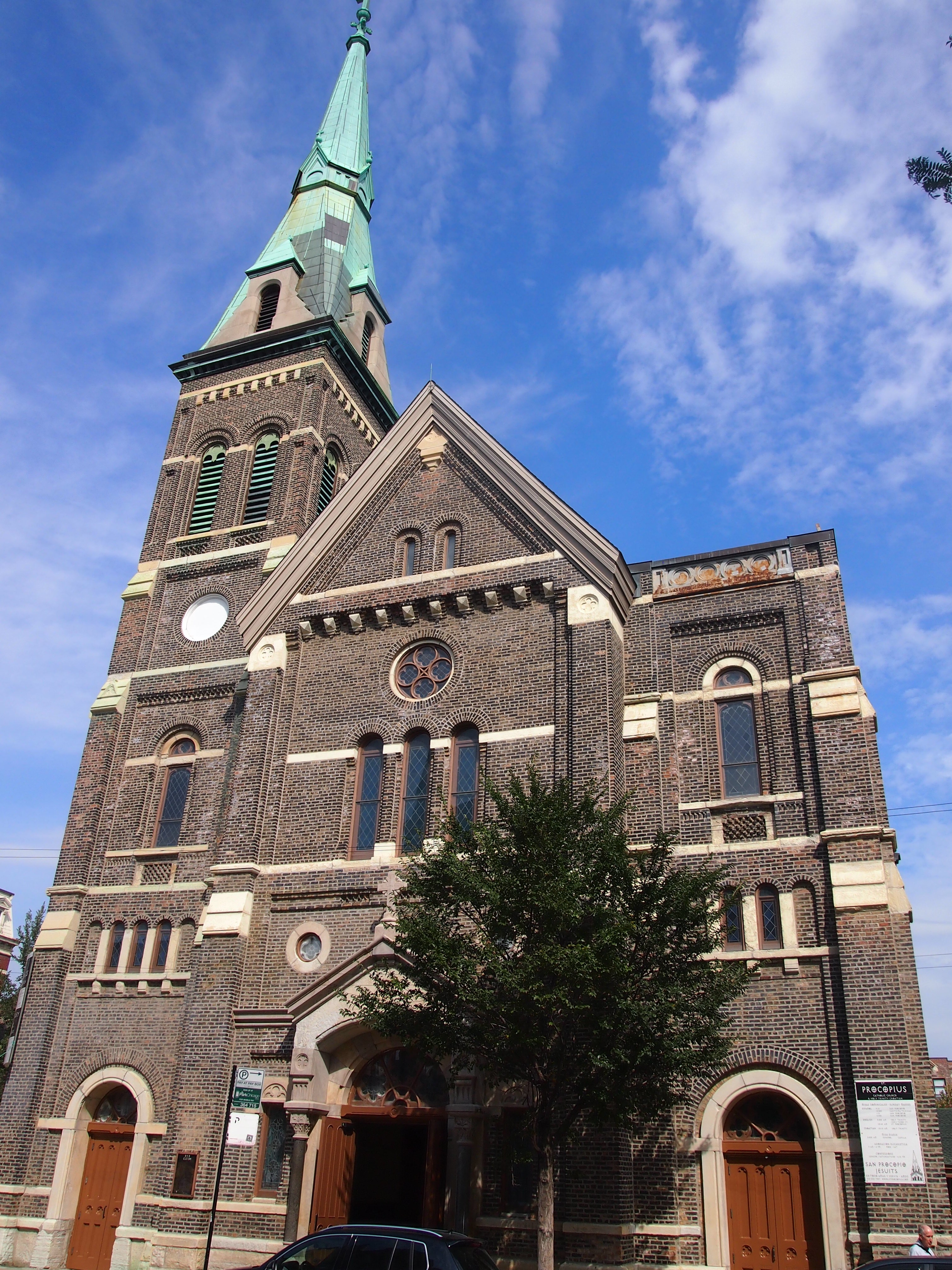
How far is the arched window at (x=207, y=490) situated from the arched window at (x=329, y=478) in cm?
257

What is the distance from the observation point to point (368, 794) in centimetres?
1936

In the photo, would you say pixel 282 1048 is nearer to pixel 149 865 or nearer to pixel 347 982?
pixel 347 982

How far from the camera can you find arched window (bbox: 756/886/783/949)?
1592cm

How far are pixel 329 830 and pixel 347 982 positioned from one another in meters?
3.07

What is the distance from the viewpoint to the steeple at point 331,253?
30719 millimetres

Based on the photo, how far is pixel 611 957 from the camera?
12.6 metres

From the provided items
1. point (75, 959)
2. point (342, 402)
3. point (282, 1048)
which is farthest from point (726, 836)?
point (342, 402)

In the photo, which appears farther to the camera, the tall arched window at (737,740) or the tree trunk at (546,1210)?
the tall arched window at (737,740)

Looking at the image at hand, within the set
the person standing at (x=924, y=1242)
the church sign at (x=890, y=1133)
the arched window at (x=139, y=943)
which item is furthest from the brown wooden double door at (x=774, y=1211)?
the arched window at (x=139, y=943)

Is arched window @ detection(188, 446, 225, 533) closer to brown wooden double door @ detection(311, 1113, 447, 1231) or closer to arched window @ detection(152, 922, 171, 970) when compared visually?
arched window @ detection(152, 922, 171, 970)

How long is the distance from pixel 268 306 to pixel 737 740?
20.3m

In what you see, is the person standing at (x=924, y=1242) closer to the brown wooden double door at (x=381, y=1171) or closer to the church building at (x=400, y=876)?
the church building at (x=400, y=876)

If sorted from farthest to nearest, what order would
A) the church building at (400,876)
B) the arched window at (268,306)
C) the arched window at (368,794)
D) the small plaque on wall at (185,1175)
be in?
1. the arched window at (268,306)
2. the arched window at (368,794)
3. the small plaque on wall at (185,1175)
4. the church building at (400,876)

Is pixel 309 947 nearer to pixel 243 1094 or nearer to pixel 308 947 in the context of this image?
pixel 308 947
